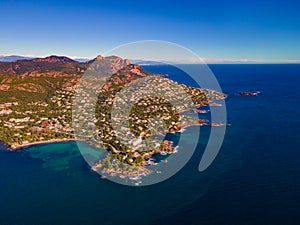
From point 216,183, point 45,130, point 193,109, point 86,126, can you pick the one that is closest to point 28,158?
point 45,130

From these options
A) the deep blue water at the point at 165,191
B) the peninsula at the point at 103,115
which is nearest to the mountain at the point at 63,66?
the peninsula at the point at 103,115

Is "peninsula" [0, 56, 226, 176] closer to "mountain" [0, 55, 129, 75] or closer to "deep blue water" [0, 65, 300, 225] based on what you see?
"mountain" [0, 55, 129, 75]

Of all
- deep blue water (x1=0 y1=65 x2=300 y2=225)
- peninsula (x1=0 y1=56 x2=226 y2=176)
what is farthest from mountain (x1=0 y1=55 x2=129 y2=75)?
deep blue water (x1=0 y1=65 x2=300 y2=225)

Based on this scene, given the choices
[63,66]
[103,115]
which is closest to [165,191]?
[103,115]

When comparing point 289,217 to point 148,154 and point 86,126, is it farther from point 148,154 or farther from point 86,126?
point 86,126

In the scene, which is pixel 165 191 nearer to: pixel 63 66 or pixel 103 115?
pixel 103 115

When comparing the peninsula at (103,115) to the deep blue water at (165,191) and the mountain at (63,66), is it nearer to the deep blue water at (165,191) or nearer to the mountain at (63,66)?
the mountain at (63,66)

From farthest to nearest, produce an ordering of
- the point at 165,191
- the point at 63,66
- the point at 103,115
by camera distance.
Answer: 1. the point at 63,66
2. the point at 103,115
3. the point at 165,191

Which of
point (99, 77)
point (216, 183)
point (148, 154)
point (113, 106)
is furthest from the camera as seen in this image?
point (99, 77)

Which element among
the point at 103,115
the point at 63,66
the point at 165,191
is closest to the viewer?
the point at 165,191
